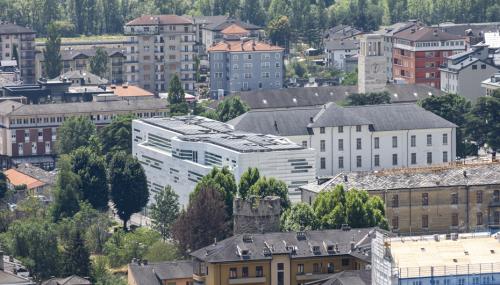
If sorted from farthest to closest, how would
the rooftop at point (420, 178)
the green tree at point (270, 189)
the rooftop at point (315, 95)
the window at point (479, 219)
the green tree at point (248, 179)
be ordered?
1. the rooftop at point (315, 95)
2. the green tree at point (248, 179)
3. the green tree at point (270, 189)
4. the window at point (479, 219)
5. the rooftop at point (420, 178)

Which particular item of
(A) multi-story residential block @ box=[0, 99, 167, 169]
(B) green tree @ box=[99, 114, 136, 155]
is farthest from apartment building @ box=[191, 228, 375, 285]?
(A) multi-story residential block @ box=[0, 99, 167, 169]

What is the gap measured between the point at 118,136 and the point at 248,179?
31.2m

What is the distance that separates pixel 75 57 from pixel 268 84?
18.9 m

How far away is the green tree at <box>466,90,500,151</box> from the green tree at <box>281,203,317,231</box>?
129ft

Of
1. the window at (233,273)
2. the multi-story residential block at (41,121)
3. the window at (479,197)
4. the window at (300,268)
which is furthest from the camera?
the multi-story residential block at (41,121)

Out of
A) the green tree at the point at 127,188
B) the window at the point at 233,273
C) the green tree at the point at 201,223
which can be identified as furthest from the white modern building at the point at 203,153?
the window at the point at 233,273

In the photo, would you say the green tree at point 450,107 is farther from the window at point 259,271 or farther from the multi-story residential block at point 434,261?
the multi-story residential block at point 434,261

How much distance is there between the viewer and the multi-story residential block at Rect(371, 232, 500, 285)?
279 feet

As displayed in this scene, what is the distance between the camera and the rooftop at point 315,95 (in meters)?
168

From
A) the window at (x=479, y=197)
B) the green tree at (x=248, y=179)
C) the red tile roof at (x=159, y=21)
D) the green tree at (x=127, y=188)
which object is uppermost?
the red tile roof at (x=159, y=21)

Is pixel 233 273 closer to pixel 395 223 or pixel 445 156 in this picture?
pixel 395 223

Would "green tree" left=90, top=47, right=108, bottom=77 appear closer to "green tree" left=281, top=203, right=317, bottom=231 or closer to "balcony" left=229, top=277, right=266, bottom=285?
"green tree" left=281, top=203, right=317, bottom=231

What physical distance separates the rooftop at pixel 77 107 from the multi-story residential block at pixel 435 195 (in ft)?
Result: 158

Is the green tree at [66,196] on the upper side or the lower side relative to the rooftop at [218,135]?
lower
